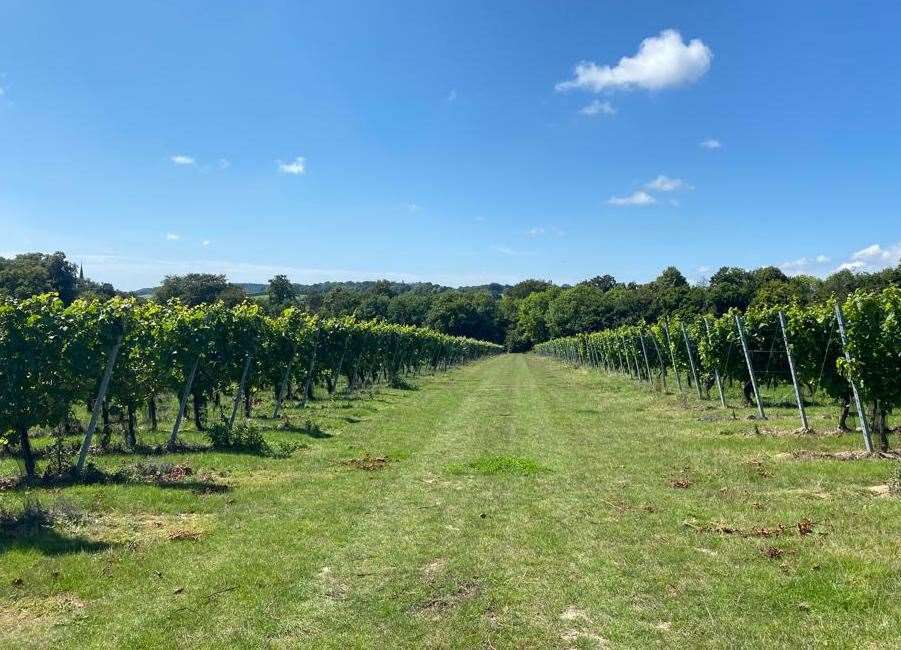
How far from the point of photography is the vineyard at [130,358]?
11.4 m

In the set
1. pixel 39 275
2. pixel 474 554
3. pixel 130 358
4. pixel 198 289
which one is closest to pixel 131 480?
pixel 130 358

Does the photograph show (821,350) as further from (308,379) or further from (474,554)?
(308,379)

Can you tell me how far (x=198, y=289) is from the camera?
114 m

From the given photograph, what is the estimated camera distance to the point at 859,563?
6.22 meters

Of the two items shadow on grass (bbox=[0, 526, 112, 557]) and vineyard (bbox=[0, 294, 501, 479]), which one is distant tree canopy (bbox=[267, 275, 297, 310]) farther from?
shadow on grass (bbox=[0, 526, 112, 557])

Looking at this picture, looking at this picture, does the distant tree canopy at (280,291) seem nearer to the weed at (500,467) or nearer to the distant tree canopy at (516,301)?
the distant tree canopy at (516,301)

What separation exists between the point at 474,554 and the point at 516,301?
168 metres

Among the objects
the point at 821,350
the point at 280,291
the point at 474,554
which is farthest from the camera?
the point at 280,291

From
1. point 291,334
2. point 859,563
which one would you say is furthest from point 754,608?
point 291,334

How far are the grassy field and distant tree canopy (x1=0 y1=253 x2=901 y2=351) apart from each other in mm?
64723

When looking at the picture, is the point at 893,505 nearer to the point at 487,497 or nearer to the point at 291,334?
the point at 487,497

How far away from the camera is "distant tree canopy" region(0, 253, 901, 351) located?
84438 mm

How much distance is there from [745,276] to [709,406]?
111 metres

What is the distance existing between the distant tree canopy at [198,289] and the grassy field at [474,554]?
103 metres
